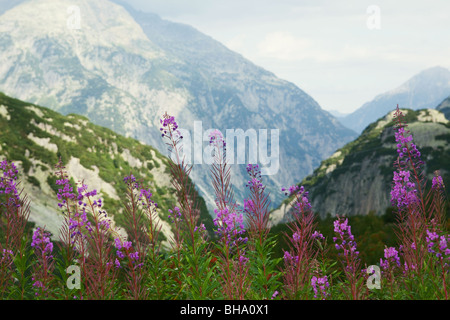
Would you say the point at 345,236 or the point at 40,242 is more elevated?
the point at 345,236

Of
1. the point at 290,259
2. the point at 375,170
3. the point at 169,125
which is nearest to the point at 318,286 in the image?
the point at 290,259

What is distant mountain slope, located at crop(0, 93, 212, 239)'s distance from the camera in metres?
70.6

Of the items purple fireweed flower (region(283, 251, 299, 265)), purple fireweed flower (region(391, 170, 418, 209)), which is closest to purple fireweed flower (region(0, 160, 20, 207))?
purple fireweed flower (region(283, 251, 299, 265))

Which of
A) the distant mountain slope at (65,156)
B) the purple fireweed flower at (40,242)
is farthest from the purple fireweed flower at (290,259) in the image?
the distant mountain slope at (65,156)

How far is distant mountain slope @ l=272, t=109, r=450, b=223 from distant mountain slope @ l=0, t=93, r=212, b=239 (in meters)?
37.2

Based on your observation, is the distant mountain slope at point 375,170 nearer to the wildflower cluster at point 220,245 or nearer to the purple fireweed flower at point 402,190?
the purple fireweed flower at point 402,190

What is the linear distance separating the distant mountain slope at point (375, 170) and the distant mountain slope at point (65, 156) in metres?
37.2

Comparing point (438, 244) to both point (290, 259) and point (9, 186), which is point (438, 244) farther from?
point (9, 186)

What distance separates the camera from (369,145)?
409 ft

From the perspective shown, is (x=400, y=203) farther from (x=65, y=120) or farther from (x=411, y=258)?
(x=65, y=120)

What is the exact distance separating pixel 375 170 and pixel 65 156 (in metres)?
74.9

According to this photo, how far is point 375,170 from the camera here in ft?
348

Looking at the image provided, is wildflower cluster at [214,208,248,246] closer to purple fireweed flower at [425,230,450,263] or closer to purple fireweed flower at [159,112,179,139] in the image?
purple fireweed flower at [159,112,179,139]
